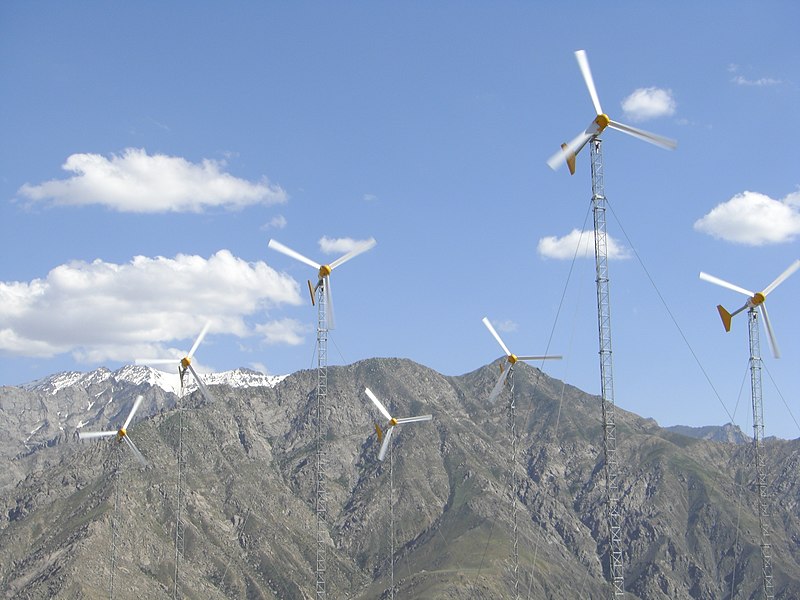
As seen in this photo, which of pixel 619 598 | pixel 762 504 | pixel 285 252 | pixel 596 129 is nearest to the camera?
pixel 619 598

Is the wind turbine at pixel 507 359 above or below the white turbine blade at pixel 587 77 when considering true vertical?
below

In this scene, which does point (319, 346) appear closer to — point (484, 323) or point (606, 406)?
point (484, 323)

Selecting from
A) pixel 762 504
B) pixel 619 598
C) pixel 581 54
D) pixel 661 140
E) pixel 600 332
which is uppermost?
pixel 581 54

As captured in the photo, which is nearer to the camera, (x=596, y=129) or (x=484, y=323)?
(x=596, y=129)

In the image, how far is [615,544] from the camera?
295 feet

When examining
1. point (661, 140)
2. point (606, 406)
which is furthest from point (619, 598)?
point (661, 140)

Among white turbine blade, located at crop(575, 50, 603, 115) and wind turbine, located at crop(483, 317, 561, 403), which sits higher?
white turbine blade, located at crop(575, 50, 603, 115)

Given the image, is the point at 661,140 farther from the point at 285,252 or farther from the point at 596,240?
the point at 285,252

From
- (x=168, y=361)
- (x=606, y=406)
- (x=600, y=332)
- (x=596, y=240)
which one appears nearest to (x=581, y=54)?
(x=596, y=240)

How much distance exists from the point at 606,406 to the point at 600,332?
711 centimetres

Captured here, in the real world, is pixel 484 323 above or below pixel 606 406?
above

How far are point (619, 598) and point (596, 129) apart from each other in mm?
42564

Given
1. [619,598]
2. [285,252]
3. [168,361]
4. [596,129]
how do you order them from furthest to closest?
[168,361] → [285,252] → [596,129] → [619,598]

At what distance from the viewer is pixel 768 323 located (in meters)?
120
